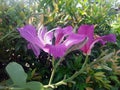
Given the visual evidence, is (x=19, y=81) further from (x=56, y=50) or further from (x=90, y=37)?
(x=90, y=37)

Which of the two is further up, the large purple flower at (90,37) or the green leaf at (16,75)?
the large purple flower at (90,37)

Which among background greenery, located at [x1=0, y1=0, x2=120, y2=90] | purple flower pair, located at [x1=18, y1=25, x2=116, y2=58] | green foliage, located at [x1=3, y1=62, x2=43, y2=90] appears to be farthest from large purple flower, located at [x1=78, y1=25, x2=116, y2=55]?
background greenery, located at [x1=0, y1=0, x2=120, y2=90]

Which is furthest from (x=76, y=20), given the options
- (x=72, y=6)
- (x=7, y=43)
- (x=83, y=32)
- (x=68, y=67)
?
(x=83, y=32)

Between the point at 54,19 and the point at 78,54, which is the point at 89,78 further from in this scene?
the point at 54,19

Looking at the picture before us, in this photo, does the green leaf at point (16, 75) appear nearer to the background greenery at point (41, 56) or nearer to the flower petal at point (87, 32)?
the flower petal at point (87, 32)

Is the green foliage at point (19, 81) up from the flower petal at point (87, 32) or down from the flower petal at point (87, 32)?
down

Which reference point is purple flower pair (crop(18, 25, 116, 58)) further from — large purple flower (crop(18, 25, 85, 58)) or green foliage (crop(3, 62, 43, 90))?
green foliage (crop(3, 62, 43, 90))

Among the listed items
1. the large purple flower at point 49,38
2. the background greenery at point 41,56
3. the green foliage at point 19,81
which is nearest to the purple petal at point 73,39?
the large purple flower at point 49,38

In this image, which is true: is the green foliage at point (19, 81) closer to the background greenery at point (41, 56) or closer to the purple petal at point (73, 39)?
the purple petal at point (73, 39)

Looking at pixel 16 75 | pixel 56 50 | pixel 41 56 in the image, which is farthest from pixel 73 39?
pixel 41 56

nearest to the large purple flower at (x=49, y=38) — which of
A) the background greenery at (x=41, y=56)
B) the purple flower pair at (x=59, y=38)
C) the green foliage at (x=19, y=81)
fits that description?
the purple flower pair at (x=59, y=38)

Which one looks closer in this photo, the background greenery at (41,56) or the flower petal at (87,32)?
the flower petal at (87,32)

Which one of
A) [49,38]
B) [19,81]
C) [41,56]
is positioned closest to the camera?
[19,81]
